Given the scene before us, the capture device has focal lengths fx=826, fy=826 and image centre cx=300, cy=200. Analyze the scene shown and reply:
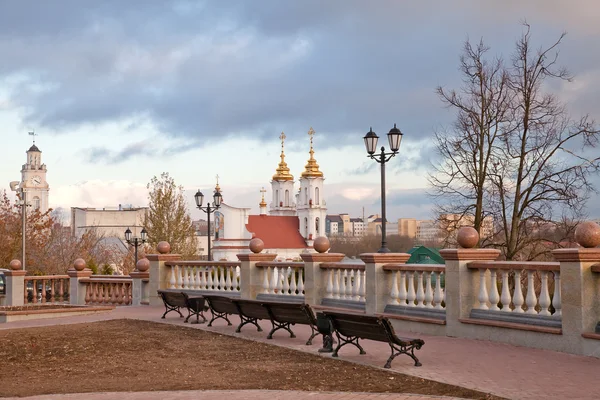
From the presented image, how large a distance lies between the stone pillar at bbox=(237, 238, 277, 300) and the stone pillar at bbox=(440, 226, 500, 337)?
7.32 metres

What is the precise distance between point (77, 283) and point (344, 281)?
1140 cm

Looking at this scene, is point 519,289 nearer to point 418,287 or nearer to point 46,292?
point 418,287

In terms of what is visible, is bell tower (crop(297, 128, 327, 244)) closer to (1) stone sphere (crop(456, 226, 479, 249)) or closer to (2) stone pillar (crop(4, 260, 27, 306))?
(2) stone pillar (crop(4, 260, 27, 306))

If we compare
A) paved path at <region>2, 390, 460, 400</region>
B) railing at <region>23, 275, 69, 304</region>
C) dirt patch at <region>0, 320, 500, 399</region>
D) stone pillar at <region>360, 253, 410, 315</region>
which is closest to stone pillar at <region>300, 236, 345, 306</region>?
stone pillar at <region>360, 253, 410, 315</region>

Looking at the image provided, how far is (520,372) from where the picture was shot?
34.5ft

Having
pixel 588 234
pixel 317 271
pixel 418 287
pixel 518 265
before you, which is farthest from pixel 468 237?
pixel 317 271

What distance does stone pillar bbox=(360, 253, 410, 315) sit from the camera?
1609 centimetres

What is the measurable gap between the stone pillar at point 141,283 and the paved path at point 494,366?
10090mm

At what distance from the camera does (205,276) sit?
22781 millimetres

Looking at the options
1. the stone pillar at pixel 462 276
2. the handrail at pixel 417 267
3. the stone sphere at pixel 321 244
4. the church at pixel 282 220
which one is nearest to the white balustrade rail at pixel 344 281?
the stone sphere at pixel 321 244

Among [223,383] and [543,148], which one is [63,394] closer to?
[223,383]

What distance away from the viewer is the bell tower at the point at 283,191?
5217 inches

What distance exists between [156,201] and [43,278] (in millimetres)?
38062

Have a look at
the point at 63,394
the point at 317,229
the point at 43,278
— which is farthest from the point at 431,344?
the point at 317,229
